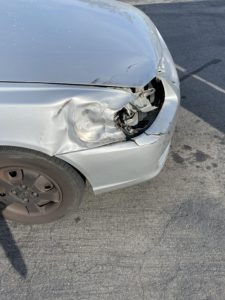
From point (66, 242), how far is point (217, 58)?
320 cm

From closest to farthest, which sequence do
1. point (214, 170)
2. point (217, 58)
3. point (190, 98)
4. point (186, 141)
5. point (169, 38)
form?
point (214, 170), point (186, 141), point (190, 98), point (217, 58), point (169, 38)

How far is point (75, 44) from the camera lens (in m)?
2.68

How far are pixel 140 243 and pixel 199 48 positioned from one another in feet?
10.4

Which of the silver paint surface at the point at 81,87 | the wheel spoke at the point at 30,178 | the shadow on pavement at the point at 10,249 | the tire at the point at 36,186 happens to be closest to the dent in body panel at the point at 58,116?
the silver paint surface at the point at 81,87

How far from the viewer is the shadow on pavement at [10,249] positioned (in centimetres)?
262

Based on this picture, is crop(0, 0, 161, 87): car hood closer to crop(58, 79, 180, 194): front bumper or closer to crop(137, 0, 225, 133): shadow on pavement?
crop(58, 79, 180, 194): front bumper

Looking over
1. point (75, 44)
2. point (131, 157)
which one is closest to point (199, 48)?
point (75, 44)

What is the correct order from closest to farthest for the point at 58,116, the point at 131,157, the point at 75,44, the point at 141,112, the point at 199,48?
1. the point at 58,116
2. the point at 131,157
3. the point at 141,112
4. the point at 75,44
5. the point at 199,48

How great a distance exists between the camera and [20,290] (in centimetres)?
250

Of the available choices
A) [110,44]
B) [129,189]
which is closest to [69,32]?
[110,44]

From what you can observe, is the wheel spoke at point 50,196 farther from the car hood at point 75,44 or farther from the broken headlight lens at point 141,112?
the car hood at point 75,44

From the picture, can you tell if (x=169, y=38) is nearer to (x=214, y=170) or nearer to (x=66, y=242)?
(x=214, y=170)

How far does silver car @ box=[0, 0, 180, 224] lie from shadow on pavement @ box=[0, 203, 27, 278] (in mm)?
117

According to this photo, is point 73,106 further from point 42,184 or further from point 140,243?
point 140,243
